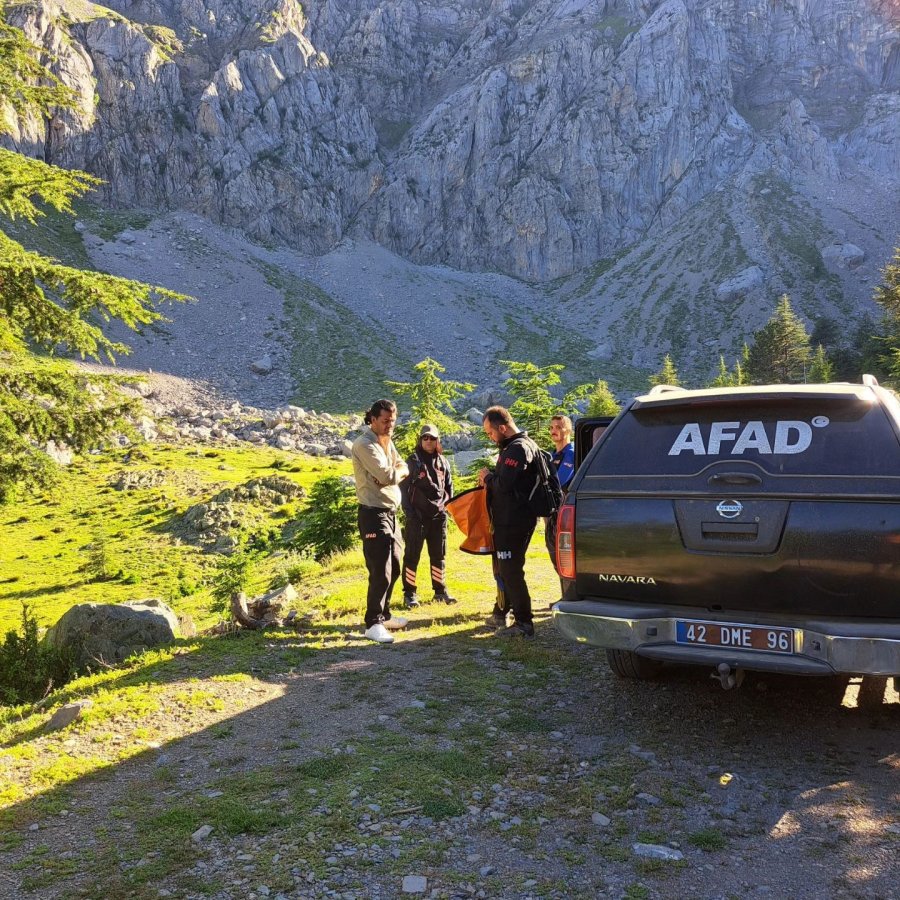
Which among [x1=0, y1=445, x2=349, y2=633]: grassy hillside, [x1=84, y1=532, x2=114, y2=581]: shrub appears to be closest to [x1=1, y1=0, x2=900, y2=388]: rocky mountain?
[x1=0, y1=445, x2=349, y2=633]: grassy hillside

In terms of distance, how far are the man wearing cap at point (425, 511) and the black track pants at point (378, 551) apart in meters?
1.63

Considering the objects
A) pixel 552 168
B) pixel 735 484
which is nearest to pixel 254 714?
pixel 735 484

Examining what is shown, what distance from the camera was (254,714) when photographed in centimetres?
532

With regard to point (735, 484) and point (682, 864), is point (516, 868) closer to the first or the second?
point (682, 864)

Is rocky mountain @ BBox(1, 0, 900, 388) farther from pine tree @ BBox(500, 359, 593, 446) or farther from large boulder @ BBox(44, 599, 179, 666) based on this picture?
large boulder @ BBox(44, 599, 179, 666)

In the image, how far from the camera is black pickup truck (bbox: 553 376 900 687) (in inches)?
150

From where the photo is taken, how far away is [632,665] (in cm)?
574

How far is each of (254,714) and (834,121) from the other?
15555 centimetres

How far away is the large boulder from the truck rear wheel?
508 centimetres

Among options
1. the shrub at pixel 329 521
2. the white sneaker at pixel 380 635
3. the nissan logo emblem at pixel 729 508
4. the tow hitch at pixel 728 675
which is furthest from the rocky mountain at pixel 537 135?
the nissan logo emblem at pixel 729 508

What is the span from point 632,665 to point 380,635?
2.94 m

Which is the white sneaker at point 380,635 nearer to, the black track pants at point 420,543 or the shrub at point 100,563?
the black track pants at point 420,543

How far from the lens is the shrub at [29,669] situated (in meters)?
7.53

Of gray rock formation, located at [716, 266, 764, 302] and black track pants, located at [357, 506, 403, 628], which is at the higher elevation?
gray rock formation, located at [716, 266, 764, 302]
